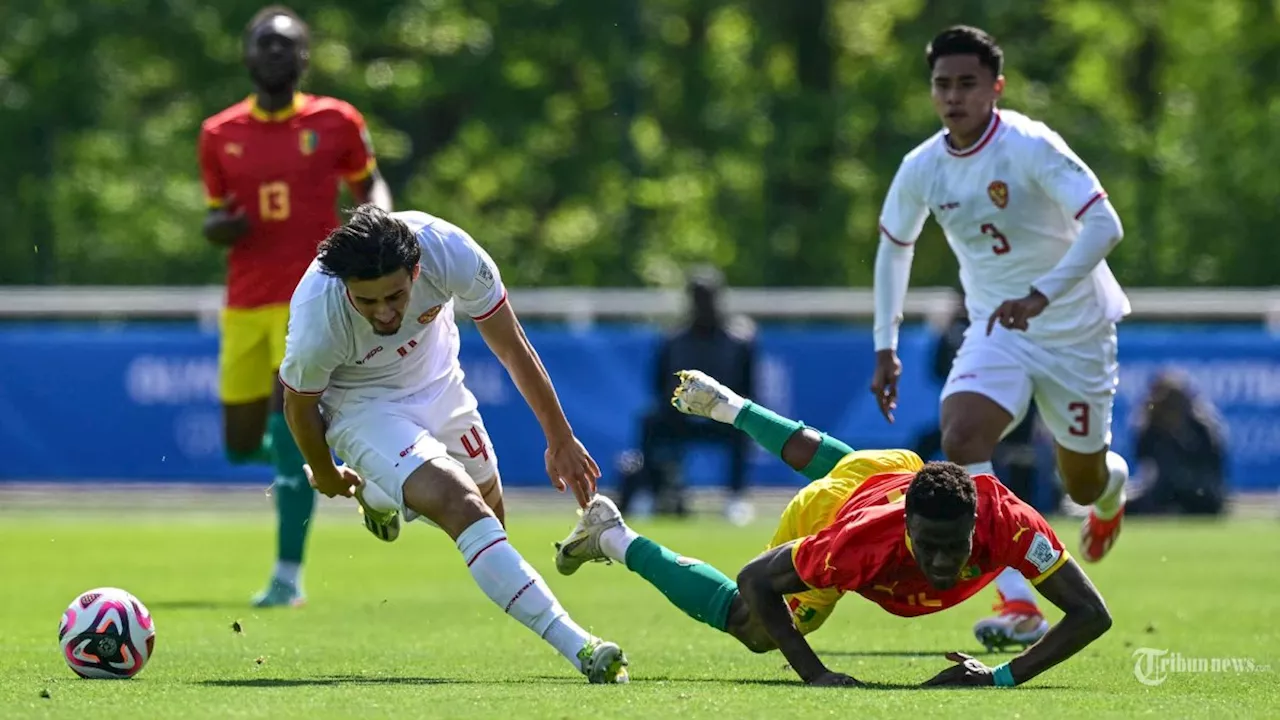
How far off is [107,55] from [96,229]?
112 inches

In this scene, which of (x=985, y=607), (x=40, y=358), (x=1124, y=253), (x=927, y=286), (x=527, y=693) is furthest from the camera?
(x=927, y=286)

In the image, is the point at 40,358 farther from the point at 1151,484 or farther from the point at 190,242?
the point at 190,242

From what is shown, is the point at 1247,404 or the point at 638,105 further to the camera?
the point at 638,105

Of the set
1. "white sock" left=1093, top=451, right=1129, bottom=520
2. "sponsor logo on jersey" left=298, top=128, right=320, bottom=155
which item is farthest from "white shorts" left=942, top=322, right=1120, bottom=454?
"sponsor logo on jersey" left=298, top=128, right=320, bottom=155

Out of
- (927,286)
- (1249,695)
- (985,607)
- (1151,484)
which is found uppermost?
(1249,695)

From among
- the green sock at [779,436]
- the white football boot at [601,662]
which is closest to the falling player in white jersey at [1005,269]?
the green sock at [779,436]

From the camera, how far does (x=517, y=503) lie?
20.8 metres

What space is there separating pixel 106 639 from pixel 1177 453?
43.3ft

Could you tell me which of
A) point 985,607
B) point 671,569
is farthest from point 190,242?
point 671,569

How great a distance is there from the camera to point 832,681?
6844 mm

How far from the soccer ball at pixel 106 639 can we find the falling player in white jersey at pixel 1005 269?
3.41 metres

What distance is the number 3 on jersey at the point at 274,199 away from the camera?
10.9 meters

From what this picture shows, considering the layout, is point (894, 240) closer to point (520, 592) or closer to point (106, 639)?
point (520, 592)

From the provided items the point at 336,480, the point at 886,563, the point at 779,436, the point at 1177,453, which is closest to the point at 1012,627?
the point at 779,436
